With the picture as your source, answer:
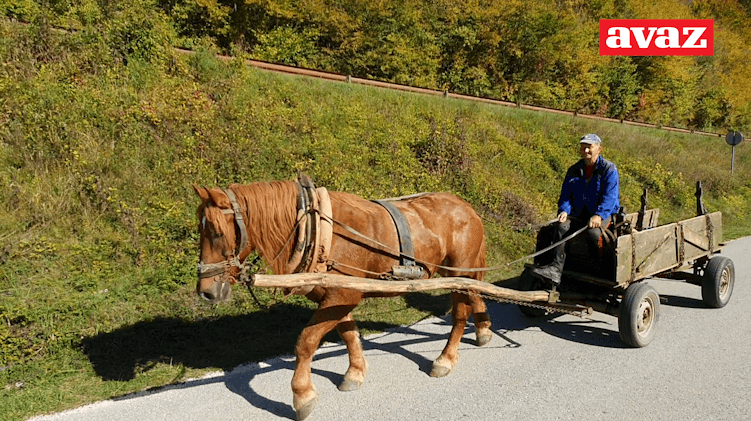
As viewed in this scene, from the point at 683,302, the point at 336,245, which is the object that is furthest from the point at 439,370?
the point at 683,302

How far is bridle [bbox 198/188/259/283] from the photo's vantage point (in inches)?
132

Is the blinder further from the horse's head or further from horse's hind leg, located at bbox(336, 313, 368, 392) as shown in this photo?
horse's hind leg, located at bbox(336, 313, 368, 392)

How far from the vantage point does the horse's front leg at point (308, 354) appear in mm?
3592

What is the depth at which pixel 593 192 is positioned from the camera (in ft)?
17.3

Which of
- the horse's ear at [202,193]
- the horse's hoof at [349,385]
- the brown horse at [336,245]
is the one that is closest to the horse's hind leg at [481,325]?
the brown horse at [336,245]

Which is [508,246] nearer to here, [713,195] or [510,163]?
[510,163]

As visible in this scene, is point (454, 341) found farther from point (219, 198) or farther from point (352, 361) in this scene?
point (219, 198)

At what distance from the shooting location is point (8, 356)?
164 inches

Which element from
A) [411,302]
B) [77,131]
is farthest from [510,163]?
[77,131]

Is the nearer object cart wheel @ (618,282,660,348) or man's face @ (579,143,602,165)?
cart wheel @ (618,282,660,348)

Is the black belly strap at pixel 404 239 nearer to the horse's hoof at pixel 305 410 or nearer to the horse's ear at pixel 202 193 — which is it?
the horse's hoof at pixel 305 410

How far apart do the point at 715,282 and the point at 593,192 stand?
2.44 meters

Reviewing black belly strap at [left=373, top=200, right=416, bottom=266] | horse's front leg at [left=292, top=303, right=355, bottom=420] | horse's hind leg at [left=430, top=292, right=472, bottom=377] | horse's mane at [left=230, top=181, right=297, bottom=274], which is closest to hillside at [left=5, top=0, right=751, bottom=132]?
horse's mane at [left=230, top=181, right=297, bottom=274]

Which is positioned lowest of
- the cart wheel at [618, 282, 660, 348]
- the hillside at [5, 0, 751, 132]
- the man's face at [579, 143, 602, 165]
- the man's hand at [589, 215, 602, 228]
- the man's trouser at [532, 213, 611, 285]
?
the cart wheel at [618, 282, 660, 348]
